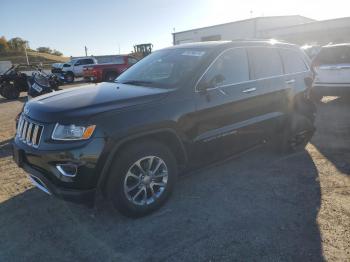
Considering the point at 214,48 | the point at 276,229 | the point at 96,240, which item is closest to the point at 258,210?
the point at 276,229

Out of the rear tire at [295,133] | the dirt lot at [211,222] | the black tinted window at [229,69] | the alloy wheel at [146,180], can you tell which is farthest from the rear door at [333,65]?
the alloy wheel at [146,180]

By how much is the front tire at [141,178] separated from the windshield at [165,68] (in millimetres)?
845

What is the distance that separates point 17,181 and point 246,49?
3.75 meters

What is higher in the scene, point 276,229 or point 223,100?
point 223,100

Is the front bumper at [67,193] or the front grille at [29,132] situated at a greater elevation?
→ the front grille at [29,132]

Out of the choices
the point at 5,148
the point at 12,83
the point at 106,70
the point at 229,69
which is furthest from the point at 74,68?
the point at 229,69

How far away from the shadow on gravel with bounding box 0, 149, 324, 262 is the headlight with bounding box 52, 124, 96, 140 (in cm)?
105

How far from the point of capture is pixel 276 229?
11.0 ft

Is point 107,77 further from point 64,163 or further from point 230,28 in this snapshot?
point 230,28

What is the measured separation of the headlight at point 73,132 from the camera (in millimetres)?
3051

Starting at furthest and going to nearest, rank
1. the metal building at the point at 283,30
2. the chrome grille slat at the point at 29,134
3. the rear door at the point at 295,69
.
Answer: the metal building at the point at 283,30 → the rear door at the point at 295,69 → the chrome grille slat at the point at 29,134

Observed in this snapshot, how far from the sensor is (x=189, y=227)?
3.43 metres

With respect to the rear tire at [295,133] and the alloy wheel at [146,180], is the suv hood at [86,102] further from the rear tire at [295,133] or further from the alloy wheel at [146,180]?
the rear tire at [295,133]

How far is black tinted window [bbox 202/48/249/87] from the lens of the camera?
3.94 metres
